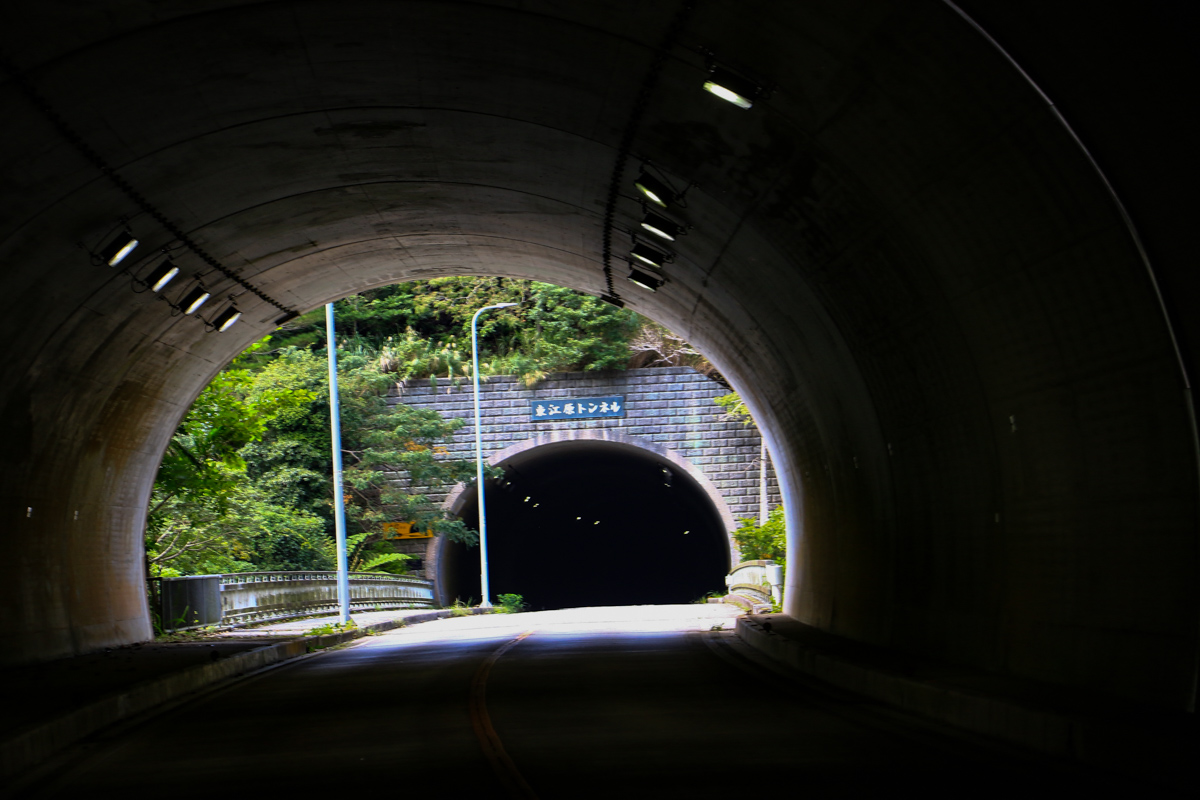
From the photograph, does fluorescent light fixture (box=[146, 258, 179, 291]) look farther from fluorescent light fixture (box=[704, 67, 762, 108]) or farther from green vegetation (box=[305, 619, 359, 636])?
green vegetation (box=[305, 619, 359, 636])

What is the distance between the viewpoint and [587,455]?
43.4m

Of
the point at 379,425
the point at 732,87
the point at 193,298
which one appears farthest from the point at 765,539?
the point at 732,87

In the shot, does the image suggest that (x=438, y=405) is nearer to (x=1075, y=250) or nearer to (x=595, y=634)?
(x=595, y=634)

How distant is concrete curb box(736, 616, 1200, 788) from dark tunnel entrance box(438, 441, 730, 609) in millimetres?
28188

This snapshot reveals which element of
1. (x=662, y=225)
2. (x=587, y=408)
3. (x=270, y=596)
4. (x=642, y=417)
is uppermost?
(x=587, y=408)

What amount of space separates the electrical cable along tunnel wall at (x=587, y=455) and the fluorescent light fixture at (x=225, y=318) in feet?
68.8

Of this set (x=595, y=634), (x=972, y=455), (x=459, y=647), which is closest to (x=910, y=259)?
(x=972, y=455)

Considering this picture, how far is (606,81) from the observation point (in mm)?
10125

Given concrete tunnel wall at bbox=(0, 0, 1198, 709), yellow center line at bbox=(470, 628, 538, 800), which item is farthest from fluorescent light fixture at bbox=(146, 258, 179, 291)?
yellow center line at bbox=(470, 628, 538, 800)

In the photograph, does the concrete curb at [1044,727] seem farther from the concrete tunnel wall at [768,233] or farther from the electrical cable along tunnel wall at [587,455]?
the electrical cable along tunnel wall at [587,455]

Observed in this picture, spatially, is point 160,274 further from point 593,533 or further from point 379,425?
→ point 593,533

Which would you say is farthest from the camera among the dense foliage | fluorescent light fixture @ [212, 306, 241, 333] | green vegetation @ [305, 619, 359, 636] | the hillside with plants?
the dense foliage

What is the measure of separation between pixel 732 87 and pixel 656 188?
3057mm

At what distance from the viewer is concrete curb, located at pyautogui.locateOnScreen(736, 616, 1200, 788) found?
6.70 meters
